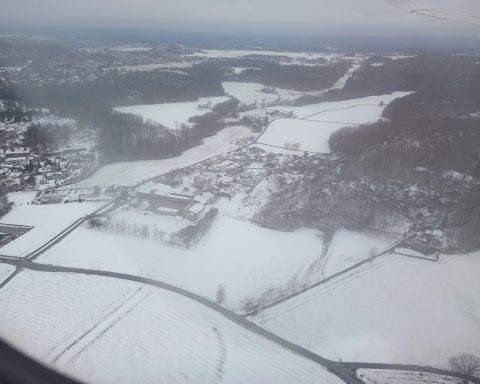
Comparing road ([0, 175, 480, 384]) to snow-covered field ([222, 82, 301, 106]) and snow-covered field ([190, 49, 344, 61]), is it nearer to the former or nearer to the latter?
snow-covered field ([222, 82, 301, 106])

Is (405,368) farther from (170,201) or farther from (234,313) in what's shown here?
(170,201)

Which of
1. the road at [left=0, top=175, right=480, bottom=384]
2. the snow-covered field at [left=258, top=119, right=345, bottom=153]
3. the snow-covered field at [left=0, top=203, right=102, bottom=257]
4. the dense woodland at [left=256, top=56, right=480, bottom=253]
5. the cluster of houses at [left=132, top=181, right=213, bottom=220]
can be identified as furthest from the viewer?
the snow-covered field at [left=258, top=119, right=345, bottom=153]

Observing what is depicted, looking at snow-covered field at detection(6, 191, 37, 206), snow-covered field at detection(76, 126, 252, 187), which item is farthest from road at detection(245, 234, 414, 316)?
snow-covered field at detection(6, 191, 37, 206)

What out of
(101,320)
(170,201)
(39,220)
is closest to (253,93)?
(170,201)

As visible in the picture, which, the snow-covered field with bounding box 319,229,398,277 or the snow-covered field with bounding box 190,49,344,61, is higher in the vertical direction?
the snow-covered field with bounding box 190,49,344,61

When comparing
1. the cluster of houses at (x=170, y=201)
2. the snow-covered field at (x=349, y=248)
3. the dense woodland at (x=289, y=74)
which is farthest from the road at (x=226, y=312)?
the dense woodland at (x=289, y=74)

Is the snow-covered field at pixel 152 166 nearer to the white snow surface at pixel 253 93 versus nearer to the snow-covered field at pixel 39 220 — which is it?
the snow-covered field at pixel 39 220

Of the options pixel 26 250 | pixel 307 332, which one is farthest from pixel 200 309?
pixel 26 250
